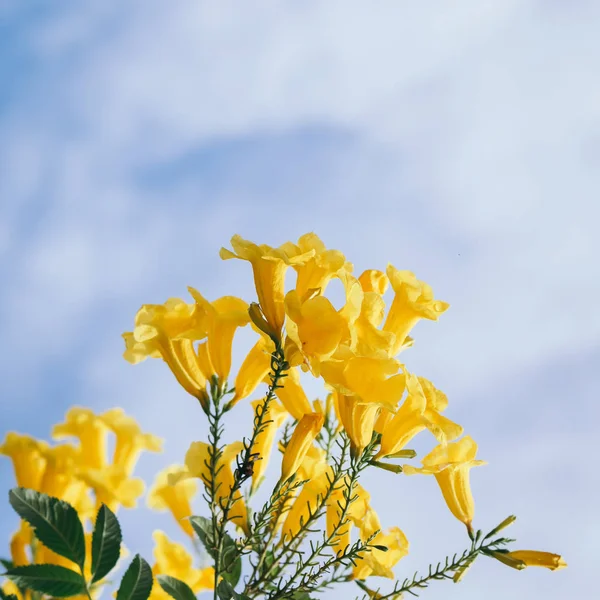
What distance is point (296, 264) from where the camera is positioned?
254 cm

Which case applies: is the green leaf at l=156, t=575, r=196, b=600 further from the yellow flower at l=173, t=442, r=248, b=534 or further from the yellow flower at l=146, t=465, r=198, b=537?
the yellow flower at l=146, t=465, r=198, b=537

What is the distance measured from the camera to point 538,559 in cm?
278

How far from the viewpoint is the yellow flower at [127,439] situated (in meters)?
4.18

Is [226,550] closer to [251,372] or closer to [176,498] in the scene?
[251,372]

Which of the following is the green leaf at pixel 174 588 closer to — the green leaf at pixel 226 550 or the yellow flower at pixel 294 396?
the green leaf at pixel 226 550

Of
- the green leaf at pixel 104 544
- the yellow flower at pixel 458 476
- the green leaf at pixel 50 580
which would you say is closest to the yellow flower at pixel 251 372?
the green leaf at pixel 104 544

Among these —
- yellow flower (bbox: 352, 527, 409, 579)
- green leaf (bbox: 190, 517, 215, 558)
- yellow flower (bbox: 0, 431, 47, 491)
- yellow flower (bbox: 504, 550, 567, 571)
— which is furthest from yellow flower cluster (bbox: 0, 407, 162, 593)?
yellow flower (bbox: 504, 550, 567, 571)

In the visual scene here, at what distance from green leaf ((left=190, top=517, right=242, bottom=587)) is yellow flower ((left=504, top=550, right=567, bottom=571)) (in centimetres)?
113

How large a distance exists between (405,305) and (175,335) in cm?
99

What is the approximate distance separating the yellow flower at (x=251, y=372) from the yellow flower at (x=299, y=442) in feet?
0.89

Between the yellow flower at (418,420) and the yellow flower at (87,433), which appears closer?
the yellow flower at (418,420)

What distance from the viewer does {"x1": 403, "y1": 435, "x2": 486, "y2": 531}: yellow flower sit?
2862 mm

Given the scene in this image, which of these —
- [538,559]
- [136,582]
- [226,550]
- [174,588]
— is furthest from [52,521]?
[538,559]

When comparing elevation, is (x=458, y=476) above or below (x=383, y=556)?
above
